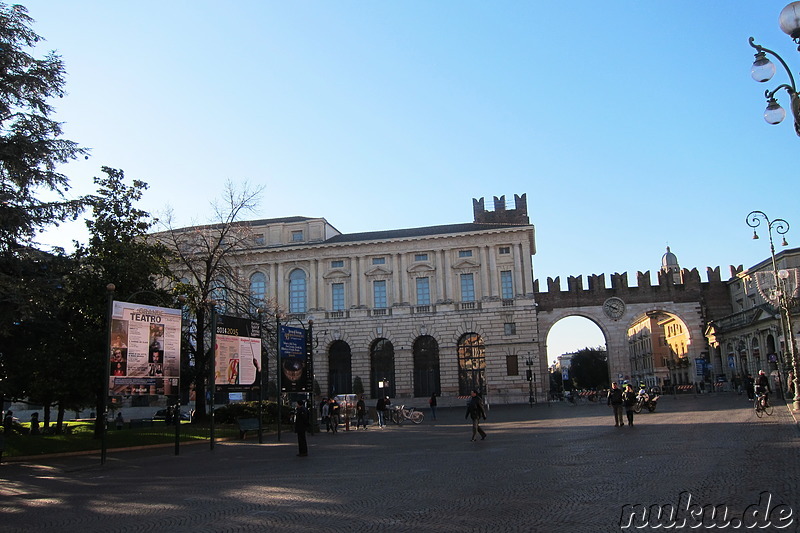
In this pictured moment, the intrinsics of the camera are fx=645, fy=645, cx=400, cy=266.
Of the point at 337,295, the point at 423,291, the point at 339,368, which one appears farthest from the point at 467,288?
the point at 339,368

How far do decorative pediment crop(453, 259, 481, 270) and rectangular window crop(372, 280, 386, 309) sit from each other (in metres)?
7.26

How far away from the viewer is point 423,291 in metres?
61.8

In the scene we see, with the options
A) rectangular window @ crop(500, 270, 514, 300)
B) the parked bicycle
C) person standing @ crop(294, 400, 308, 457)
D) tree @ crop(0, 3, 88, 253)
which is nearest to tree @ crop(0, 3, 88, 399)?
tree @ crop(0, 3, 88, 253)

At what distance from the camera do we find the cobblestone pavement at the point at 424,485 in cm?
858

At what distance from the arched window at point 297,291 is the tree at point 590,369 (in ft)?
194

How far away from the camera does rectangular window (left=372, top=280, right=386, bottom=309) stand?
62.4m

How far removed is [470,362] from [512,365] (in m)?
3.95

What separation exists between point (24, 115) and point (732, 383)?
181ft

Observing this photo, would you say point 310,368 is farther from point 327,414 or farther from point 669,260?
point 669,260

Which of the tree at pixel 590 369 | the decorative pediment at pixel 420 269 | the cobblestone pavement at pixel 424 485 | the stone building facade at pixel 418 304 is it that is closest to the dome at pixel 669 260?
the tree at pixel 590 369

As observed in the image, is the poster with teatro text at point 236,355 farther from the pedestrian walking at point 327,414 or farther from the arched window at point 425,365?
the arched window at point 425,365

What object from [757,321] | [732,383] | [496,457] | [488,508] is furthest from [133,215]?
[732,383]

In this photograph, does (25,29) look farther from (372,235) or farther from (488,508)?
(372,235)

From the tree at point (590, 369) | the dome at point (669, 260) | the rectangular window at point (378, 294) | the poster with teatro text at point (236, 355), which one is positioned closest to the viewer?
the poster with teatro text at point (236, 355)
